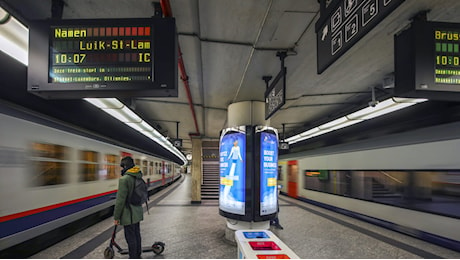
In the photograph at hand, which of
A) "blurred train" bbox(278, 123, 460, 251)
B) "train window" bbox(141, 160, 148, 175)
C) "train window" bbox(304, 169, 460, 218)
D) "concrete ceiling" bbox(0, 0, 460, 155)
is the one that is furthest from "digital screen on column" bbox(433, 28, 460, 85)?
"train window" bbox(141, 160, 148, 175)

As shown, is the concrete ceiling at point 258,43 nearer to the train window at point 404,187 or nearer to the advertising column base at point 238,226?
the train window at point 404,187

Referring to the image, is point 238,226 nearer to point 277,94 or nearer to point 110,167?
point 277,94

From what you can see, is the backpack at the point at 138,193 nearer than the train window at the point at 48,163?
Yes

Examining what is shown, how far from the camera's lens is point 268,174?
486cm

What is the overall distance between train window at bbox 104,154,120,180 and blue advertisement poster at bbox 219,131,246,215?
11.3 ft

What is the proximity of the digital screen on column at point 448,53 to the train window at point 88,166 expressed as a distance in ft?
19.7

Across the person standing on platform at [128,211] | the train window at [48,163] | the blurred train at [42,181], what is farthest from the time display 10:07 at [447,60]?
the train window at [48,163]

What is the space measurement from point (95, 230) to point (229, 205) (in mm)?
3198

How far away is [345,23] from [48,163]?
466 cm

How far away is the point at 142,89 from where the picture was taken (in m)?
2.23

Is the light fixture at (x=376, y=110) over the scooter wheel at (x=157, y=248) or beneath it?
over

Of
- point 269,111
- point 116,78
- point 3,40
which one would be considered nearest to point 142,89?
point 116,78

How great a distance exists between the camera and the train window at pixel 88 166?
17.6ft

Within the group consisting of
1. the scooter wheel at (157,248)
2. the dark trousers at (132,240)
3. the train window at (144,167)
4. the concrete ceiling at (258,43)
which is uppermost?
the concrete ceiling at (258,43)
